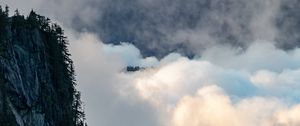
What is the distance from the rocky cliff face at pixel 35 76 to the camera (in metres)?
90.1

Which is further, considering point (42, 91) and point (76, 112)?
point (76, 112)

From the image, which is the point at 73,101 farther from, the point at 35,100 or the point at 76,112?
the point at 35,100

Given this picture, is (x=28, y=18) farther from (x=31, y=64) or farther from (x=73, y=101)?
(x=73, y=101)

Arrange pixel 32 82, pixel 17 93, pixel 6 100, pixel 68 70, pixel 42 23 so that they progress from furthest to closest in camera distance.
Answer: pixel 68 70 < pixel 42 23 < pixel 32 82 < pixel 17 93 < pixel 6 100

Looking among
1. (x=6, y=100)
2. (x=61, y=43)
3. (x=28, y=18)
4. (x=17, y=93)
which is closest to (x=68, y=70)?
(x=61, y=43)

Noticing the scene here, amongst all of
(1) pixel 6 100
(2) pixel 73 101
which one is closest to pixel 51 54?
(2) pixel 73 101

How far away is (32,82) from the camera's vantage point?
98562 millimetres

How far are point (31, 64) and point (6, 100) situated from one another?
59.5ft

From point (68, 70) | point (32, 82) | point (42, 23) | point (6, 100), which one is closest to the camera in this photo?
point (6, 100)

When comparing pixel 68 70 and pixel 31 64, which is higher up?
pixel 68 70

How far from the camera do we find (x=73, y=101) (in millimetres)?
119938

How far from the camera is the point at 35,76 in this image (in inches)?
3942

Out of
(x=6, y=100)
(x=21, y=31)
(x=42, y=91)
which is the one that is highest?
(x=21, y=31)

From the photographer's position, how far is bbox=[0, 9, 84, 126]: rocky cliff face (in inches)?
3546
